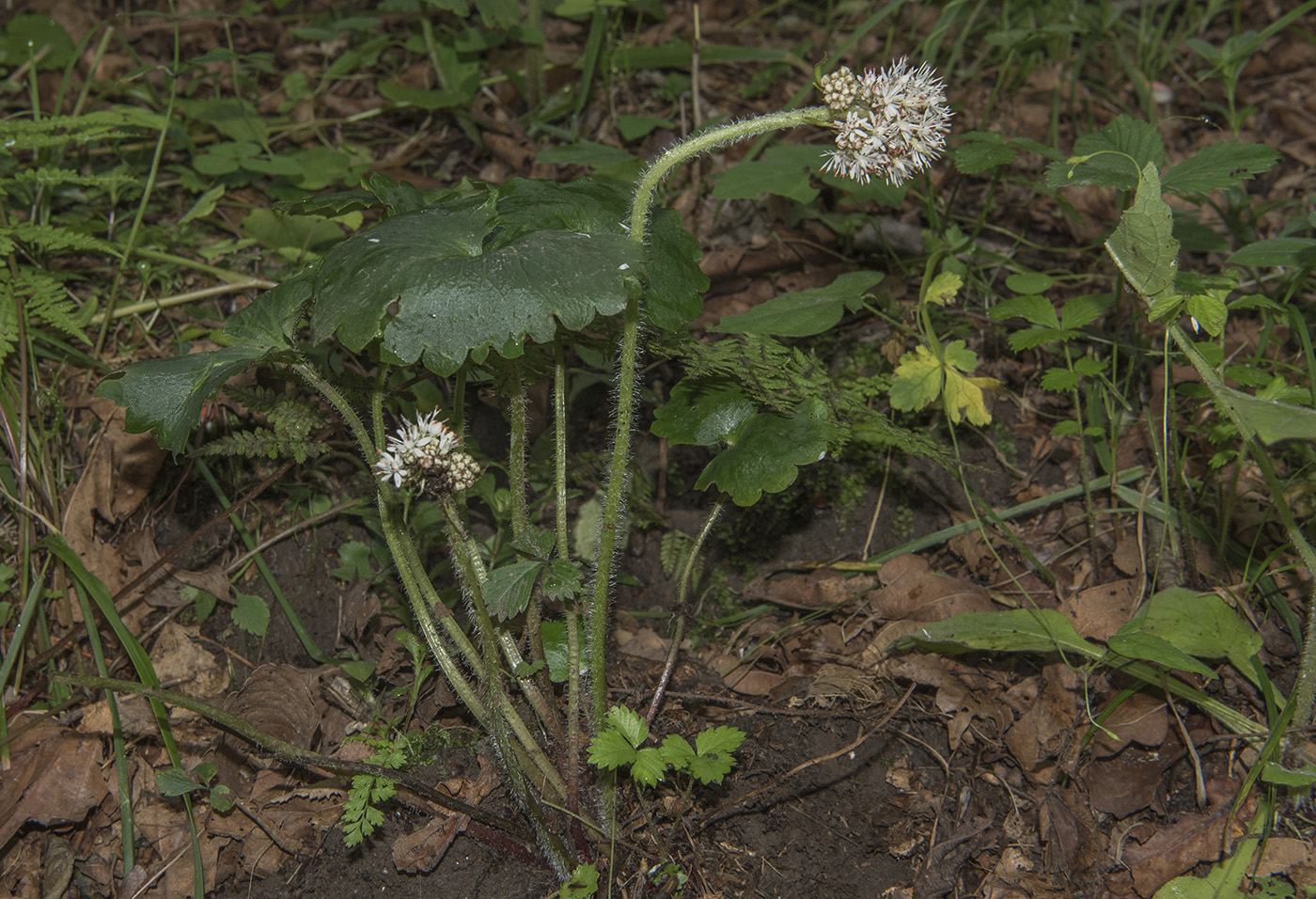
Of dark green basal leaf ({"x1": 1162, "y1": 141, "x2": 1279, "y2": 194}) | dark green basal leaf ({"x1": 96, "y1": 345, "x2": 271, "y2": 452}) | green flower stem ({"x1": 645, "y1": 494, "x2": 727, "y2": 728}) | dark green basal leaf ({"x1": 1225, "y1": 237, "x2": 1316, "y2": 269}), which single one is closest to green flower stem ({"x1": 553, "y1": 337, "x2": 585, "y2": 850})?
green flower stem ({"x1": 645, "y1": 494, "x2": 727, "y2": 728})

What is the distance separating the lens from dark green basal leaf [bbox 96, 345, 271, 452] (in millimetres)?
1875

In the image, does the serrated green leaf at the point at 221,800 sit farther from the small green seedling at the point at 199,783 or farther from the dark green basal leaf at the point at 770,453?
the dark green basal leaf at the point at 770,453

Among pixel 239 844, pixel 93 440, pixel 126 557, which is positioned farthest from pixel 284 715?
pixel 93 440

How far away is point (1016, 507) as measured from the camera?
2664 millimetres

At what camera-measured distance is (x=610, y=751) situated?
1861 mm

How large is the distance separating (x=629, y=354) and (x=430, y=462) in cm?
47

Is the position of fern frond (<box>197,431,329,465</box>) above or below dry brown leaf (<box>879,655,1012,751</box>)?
above

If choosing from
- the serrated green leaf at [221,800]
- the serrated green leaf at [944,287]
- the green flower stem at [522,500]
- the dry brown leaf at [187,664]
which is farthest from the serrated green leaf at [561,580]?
the serrated green leaf at [944,287]

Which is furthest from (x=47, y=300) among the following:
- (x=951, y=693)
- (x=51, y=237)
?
(x=951, y=693)

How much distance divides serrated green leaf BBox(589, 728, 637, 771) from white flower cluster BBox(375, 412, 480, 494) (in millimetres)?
621

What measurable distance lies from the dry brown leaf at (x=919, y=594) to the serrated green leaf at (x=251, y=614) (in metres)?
1.79

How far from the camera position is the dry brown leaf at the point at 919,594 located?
2.50 meters

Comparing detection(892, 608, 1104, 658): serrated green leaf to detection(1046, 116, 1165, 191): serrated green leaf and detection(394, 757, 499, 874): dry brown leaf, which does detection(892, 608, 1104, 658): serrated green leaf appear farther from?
detection(394, 757, 499, 874): dry brown leaf

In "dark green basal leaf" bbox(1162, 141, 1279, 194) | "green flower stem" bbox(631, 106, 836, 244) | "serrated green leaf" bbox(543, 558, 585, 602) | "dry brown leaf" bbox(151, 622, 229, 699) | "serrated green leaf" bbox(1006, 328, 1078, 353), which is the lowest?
"dry brown leaf" bbox(151, 622, 229, 699)
